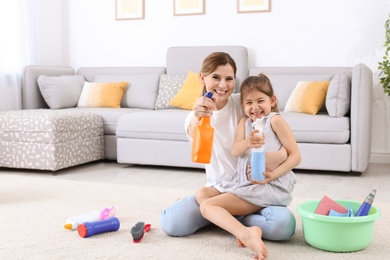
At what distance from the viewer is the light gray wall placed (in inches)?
167

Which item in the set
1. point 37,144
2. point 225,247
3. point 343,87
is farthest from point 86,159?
point 225,247

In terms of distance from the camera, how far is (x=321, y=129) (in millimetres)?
3580

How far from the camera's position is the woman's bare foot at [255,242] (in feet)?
5.93

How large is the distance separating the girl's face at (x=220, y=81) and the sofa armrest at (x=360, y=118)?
1.71 meters

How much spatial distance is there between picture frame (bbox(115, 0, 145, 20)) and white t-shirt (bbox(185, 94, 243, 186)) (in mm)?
3002

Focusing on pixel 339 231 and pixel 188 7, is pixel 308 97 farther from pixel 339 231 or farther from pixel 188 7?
pixel 339 231

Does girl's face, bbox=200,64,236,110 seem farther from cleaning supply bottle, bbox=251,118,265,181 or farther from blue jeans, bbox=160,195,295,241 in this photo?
blue jeans, bbox=160,195,295,241

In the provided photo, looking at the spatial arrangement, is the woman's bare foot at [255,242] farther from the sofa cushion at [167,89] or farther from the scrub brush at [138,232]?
the sofa cushion at [167,89]

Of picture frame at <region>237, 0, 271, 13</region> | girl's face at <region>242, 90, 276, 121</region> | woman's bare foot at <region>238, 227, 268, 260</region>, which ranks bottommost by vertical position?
woman's bare foot at <region>238, 227, 268, 260</region>

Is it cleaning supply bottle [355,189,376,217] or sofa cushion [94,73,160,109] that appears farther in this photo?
sofa cushion [94,73,160,109]

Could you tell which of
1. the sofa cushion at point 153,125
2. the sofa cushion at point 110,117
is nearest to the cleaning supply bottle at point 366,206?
the sofa cushion at point 153,125

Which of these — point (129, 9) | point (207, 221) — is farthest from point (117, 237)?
point (129, 9)

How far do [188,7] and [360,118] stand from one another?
1.97m

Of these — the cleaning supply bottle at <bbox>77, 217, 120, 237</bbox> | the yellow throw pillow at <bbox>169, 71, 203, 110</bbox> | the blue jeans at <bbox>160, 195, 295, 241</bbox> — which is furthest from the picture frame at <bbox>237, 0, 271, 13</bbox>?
the cleaning supply bottle at <bbox>77, 217, 120, 237</bbox>
